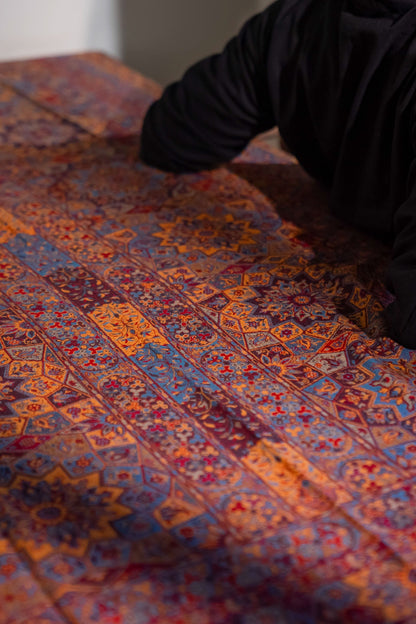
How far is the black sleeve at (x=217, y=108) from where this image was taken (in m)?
2.15

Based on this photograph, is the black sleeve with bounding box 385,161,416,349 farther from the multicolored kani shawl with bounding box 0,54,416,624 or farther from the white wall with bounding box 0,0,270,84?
the white wall with bounding box 0,0,270,84

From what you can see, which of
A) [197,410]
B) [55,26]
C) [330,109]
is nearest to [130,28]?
[55,26]

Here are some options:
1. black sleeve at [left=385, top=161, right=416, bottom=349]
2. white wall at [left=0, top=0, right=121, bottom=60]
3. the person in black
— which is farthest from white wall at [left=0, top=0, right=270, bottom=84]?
black sleeve at [left=385, top=161, right=416, bottom=349]

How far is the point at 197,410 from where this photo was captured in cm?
140

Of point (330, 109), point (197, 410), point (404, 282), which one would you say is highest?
point (330, 109)

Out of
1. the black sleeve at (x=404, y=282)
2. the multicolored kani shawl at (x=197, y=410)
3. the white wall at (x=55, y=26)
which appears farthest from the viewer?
the white wall at (x=55, y=26)

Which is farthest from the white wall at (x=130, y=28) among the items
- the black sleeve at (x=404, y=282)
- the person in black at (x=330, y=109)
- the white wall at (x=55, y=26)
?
the black sleeve at (x=404, y=282)

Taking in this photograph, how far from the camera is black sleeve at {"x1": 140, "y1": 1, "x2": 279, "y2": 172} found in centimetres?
215

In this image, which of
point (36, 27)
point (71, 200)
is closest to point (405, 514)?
point (71, 200)

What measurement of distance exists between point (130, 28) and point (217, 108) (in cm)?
207

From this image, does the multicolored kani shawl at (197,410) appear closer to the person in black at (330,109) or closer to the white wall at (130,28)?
the person in black at (330,109)

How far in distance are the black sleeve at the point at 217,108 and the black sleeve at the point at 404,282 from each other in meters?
0.68

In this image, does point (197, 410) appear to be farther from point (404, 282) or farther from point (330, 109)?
point (330, 109)

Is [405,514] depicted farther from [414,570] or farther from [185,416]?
[185,416]
